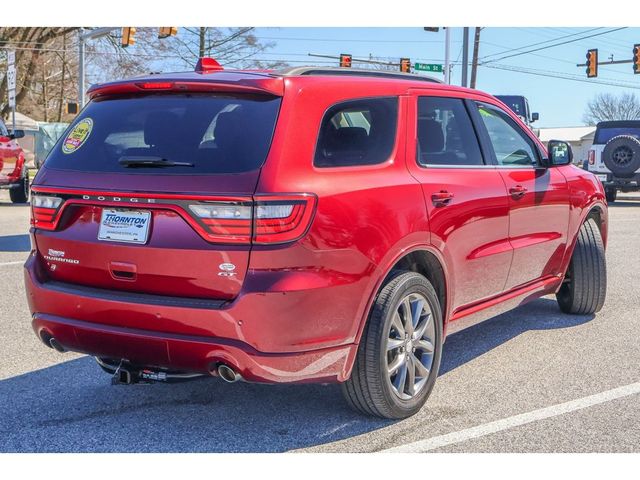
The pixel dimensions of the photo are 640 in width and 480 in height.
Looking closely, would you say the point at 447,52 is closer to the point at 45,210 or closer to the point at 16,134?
the point at 16,134

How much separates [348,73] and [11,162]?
13.6 metres

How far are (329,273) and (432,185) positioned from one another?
41.0 inches

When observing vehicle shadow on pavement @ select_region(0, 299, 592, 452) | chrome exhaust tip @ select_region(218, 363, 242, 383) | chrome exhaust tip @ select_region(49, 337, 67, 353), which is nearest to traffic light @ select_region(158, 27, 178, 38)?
vehicle shadow on pavement @ select_region(0, 299, 592, 452)

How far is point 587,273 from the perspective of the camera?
21.0 ft

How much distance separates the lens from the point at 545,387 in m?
4.72

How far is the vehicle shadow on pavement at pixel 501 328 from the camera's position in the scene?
5449 millimetres

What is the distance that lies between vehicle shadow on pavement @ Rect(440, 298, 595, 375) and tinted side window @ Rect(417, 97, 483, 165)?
1.33m

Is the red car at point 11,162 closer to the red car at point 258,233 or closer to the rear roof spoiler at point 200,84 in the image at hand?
the rear roof spoiler at point 200,84

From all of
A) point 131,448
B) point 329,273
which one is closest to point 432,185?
point 329,273

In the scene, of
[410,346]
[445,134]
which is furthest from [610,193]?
[410,346]

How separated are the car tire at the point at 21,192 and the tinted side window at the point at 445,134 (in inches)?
553

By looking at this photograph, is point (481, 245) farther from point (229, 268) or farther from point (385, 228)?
point (229, 268)

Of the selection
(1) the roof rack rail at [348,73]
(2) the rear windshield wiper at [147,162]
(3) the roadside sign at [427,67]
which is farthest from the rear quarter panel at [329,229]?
(3) the roadside sign at [427,67]

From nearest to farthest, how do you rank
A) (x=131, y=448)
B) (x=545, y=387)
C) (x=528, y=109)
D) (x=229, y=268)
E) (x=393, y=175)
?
(x=229, y=268)
(x=131, y=448)
(x=393, y=175)
(x=545, y=387)
(x=528, y=109)
